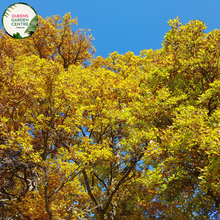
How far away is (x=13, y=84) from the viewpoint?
8.41 metres

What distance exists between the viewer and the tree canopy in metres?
7.54

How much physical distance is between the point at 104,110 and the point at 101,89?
4.91 feet

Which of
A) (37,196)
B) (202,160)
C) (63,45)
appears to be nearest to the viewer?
(202,160)

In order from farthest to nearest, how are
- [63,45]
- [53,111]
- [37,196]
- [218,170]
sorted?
[63,45], [37,196], [53,111], [218,170]

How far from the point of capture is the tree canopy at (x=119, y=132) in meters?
7.54

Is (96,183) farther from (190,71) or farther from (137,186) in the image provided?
(190,71)

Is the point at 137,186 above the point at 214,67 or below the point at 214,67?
below

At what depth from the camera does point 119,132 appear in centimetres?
1202

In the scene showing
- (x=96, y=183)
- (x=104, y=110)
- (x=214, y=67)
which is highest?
(x=214, y=67)

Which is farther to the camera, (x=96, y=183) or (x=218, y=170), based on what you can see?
(x=96, y=183)

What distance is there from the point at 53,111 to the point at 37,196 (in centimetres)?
441

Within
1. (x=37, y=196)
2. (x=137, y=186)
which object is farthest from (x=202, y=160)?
(x=37, y=196)

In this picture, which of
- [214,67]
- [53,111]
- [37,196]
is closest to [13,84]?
[53,111]

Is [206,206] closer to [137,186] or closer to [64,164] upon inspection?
[137,186]
